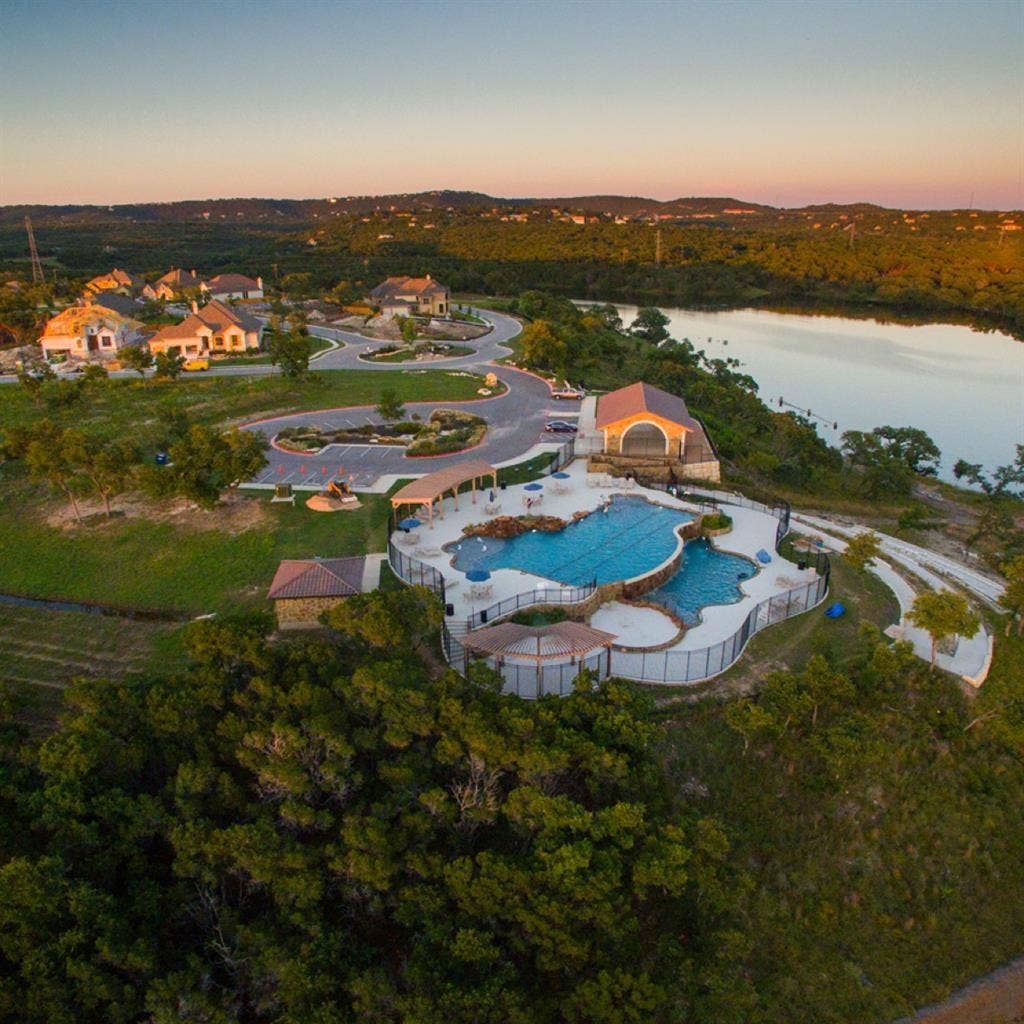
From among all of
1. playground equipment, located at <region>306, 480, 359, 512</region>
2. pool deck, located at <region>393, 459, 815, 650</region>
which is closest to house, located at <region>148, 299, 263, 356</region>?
playground equipment, located at <region>306, 480, 359, 512</region>

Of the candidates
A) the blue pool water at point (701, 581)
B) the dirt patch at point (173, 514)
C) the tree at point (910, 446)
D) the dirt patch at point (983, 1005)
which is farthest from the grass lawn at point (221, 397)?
the dirt patch at point (983, 1005)

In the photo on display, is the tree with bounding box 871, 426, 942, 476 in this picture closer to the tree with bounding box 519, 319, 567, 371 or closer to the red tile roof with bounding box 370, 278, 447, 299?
the tree with bounding box 519, 319, 567, 371

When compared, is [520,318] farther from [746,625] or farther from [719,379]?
[746,625]

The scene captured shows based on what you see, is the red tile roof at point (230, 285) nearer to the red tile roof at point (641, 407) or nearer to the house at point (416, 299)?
the house at point (416, 299)

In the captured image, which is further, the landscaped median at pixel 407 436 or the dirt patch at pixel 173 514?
the landscaped median at pixel 407 436

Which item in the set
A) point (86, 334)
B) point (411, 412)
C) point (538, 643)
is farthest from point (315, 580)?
point (86, 334)

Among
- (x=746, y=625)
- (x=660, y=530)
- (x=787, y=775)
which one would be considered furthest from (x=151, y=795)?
(x=660, y=530)
